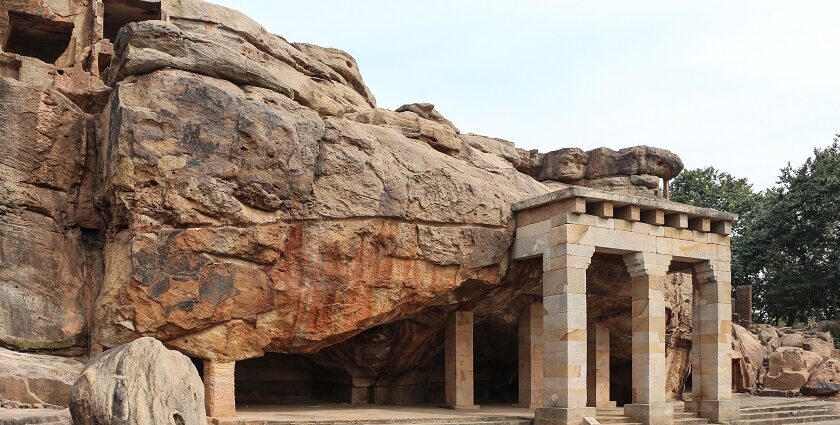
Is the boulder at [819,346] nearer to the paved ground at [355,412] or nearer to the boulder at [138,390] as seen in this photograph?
the paved ground at [355,412]

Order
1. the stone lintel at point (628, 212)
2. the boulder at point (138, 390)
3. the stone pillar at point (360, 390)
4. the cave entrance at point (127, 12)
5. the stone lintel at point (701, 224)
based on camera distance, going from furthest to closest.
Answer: the cave entrance at point (127, 12)
the stone pillar at point (360, 390)
the stone lintel at point (701, 224)
the stone lintel at point (628, 212)
the boulder at point (138, 390)

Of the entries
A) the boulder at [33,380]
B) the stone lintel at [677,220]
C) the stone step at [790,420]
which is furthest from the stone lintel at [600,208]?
the boulder at [33,380]

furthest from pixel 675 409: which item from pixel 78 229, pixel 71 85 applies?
pixel 71 85

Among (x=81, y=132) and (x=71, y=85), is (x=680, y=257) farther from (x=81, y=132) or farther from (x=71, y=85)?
(x=71, y=85)

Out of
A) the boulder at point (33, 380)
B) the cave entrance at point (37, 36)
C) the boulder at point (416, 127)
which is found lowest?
the boulder at point (33, 380)

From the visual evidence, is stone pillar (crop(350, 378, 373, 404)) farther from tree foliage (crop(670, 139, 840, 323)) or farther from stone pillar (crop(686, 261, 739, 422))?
tree foliage (crop(670, 139, 840, 323))

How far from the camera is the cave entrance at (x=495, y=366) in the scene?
26.4 metres

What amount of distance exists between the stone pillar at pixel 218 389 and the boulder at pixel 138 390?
157 inches

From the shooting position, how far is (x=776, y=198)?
1764 inches

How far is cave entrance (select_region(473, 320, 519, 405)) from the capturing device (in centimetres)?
2641

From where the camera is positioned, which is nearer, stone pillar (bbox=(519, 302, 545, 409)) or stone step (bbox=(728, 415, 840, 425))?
stone step (bbox=(728, 415, 840, 425))

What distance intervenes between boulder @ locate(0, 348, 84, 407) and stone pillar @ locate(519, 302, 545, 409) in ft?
38.5

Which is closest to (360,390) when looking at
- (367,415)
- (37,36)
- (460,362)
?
(460,362)

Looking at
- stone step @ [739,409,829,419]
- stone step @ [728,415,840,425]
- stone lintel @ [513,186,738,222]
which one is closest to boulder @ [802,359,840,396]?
stone step @ [739,409,829,419]
